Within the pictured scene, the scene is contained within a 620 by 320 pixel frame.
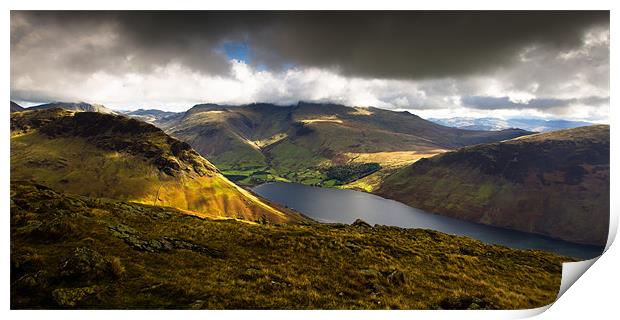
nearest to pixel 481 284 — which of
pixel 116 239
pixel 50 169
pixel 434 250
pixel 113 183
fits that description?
pixel 434 250

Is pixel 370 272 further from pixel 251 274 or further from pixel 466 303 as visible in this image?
pixel 251 274

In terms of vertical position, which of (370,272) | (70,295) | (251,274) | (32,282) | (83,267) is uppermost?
(83,267)

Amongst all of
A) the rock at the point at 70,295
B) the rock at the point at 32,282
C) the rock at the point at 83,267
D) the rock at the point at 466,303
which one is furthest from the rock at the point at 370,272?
the rock at the point at 32,282

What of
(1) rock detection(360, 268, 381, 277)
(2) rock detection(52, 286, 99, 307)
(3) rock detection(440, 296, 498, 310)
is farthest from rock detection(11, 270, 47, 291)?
(3) rock detection(440, 296, 498, 310)

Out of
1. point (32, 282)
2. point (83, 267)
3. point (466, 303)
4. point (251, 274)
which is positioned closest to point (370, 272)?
point (466, 303)

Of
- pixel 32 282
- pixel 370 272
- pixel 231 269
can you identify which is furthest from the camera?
pixel 370 272

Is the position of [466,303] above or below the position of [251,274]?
below

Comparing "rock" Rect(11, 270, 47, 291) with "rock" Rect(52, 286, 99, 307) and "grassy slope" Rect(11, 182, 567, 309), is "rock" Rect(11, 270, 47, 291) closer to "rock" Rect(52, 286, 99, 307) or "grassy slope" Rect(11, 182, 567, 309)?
"grassy slope" Rect(11, 182, 567, 309)
